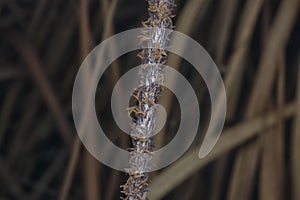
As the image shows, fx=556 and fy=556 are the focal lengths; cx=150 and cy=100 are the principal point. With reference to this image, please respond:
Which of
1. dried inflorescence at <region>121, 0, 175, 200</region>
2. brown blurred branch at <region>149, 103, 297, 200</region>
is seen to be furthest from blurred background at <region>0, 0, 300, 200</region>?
dried inflorescence at <region>121, 0, 175, 200</region>

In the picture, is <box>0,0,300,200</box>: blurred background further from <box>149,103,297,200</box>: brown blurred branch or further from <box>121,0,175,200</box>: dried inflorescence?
<box>121,0,175,200</box>: dried inflorescence

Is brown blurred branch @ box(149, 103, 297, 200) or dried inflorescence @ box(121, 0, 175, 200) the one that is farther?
brown blurred branch @ box(149, 103, 297, 200)

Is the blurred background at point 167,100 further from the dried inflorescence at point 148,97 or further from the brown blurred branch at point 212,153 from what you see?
the dried inflorescence at point 148,97

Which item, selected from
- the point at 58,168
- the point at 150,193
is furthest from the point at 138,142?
the point at 58,168

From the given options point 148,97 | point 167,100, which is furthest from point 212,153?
point 148,97

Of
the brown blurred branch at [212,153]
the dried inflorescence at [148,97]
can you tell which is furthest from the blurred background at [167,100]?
the dried inflorescence at [148,97]

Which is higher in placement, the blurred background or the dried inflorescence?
the blurred background

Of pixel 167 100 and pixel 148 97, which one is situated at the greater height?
pixel 167 100

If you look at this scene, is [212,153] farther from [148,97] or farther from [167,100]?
[148,97]

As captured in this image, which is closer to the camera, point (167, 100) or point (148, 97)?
point (148, 97)
